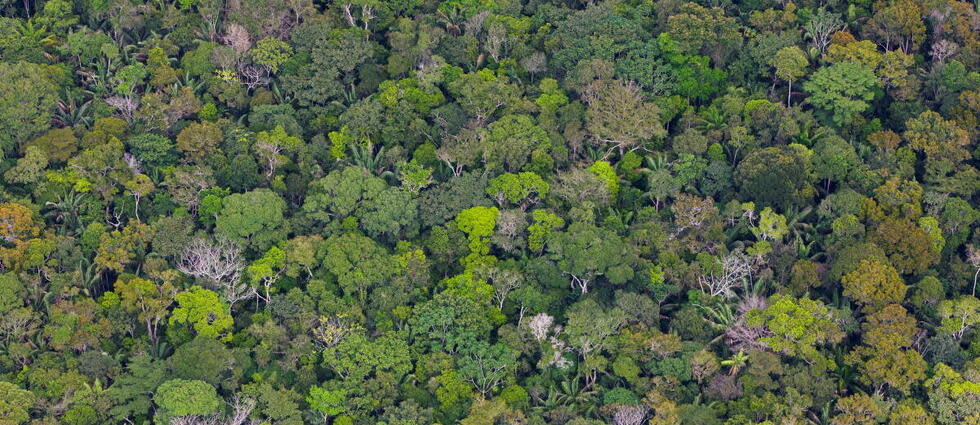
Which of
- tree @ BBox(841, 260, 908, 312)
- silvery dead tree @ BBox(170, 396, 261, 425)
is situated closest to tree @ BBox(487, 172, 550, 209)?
tree @ BBox(841, 260, 908, 312)

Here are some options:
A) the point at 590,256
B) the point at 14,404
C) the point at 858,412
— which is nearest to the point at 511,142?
the point at 590,256

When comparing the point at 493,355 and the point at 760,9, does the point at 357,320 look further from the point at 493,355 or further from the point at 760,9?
the point at 760,9

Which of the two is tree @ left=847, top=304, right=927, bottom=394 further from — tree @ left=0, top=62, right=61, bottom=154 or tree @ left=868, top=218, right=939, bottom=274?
tree @ left=0, top=62, right=61, bottom=154

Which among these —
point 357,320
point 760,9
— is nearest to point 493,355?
point 357,320

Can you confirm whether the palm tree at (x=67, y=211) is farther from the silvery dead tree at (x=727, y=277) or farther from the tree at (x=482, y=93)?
the silvery dead tree at (x=727, y=277)

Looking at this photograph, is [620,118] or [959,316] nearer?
[959,316]

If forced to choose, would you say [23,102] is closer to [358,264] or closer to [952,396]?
[358,264]

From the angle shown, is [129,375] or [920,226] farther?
[920,226]

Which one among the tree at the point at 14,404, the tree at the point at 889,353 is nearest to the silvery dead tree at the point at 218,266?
the tree at the point at 14,404
